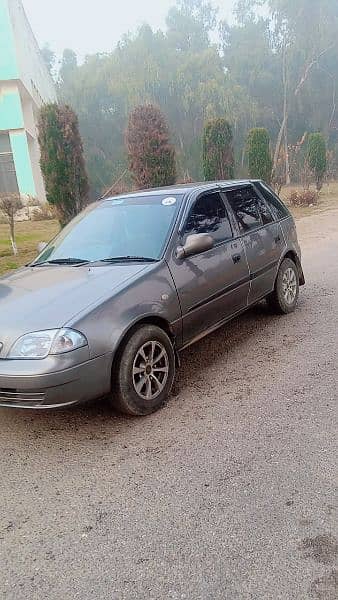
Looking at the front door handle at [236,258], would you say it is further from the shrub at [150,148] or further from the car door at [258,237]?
the shrub at [150,148]

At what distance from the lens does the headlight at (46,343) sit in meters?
3.29

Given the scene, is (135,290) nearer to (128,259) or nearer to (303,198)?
(128,259)

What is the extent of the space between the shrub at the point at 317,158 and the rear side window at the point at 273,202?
17.9 metres

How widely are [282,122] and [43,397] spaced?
40418mm

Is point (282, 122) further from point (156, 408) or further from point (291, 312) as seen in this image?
point (156, 408)

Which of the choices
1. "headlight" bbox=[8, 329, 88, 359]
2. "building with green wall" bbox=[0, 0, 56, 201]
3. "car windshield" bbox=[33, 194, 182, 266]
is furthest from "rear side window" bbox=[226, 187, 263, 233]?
"building with green wall" bbox=[0, 0, 56, 201]

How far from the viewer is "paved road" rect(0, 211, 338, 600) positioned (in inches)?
88.5

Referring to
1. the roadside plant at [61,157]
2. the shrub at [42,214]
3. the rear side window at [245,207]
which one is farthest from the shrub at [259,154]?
the rear side window at [245,207]

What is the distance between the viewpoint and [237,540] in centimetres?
243

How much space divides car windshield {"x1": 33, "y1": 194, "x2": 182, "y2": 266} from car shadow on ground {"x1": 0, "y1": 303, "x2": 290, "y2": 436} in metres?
1.18

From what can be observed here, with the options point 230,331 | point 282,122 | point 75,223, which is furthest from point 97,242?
point 282,122

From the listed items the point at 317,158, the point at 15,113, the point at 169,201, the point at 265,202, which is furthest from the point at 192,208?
the point at 15,113

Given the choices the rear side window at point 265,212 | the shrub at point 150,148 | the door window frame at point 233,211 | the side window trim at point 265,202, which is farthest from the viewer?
the shrub at point 150,148

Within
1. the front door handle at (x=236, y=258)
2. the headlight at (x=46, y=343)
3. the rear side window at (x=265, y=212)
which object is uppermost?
the rear side window at (x=265, y=212)
